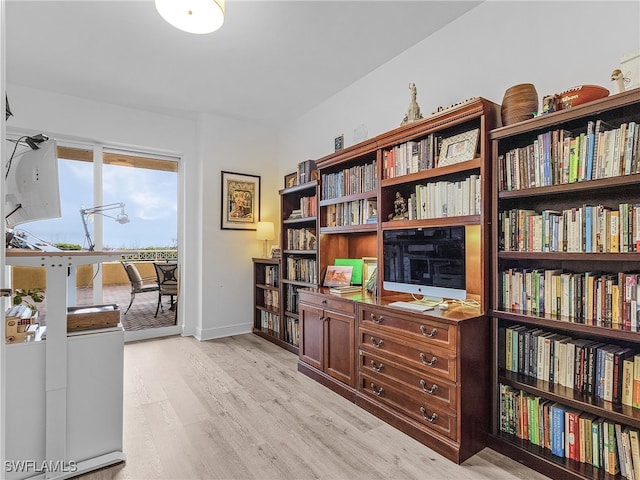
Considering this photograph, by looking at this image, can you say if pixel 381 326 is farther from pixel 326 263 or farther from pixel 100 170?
pixel 100 170

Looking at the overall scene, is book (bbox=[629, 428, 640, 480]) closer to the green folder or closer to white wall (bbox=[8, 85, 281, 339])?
the green folder

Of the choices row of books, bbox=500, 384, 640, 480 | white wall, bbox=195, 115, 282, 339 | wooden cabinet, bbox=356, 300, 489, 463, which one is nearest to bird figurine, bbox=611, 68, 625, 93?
wooden cabinet, bbox=356, 300, 489, 463

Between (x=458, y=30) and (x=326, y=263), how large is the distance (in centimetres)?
219

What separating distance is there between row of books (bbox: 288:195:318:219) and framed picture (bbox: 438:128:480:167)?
1483 millimetres

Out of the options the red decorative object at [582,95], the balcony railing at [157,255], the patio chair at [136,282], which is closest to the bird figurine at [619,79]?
the red decorative object at [582,95]

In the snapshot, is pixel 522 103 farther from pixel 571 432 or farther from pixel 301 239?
pixel 301 239

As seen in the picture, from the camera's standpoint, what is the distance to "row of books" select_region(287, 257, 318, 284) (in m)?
3.54

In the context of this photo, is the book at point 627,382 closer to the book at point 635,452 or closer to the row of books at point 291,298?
the book at point 635,452

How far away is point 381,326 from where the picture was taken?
2340mm

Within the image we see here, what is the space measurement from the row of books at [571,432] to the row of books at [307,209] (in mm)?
2292

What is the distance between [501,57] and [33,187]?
2.89 m

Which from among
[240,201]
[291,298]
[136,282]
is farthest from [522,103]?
[136,282]

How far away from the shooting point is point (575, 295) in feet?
5.64

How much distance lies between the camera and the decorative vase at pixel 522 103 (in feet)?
6.12
